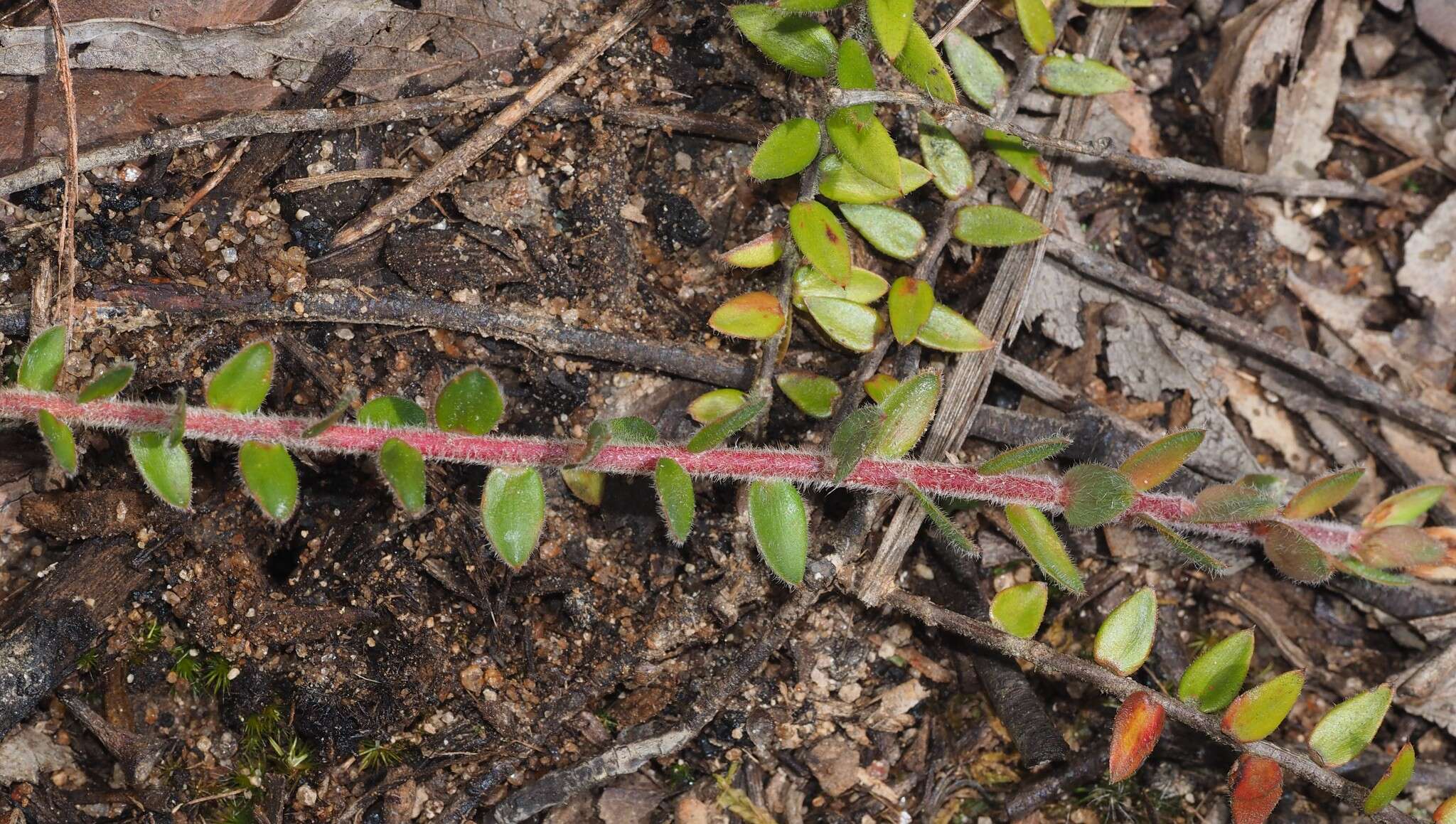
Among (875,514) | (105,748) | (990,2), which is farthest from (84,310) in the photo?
(990,2)

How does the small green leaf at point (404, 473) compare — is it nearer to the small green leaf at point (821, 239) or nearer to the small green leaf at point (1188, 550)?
the small green leaf at point (821, 239)

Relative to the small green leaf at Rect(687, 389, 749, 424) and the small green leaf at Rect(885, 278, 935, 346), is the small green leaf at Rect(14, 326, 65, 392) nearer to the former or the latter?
the small green leaf at Rect(687, 389, 749, 424)

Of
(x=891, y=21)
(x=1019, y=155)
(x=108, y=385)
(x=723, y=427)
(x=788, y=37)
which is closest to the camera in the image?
(x=108, y=385)

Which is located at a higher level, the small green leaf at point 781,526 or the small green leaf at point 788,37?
the small green leaf at point 788,37

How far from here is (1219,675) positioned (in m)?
3.14

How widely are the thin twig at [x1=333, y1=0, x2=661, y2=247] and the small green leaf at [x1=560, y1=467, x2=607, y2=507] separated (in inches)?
37.2

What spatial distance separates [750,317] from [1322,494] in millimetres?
1865

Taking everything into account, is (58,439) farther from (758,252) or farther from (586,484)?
(758,252)

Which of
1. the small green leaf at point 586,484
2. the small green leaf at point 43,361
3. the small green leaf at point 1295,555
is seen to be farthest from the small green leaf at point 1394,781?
the small green leaf at point 43,361

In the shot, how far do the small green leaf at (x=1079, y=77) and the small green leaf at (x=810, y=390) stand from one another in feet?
4.31

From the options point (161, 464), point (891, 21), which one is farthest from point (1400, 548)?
point (161, 464)

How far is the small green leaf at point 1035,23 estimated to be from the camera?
3.60m

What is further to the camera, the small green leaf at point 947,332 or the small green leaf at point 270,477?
the small green leaf at point 947,332

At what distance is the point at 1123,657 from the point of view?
3.18 m
